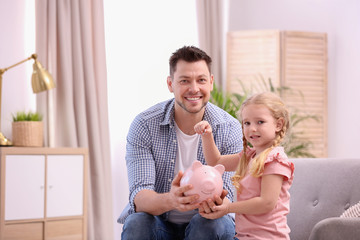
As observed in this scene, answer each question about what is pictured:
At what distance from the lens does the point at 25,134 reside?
3.73 m

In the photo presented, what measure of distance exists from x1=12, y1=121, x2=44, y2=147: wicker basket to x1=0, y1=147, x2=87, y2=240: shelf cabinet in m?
0.15

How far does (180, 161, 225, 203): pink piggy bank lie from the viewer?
1.88m

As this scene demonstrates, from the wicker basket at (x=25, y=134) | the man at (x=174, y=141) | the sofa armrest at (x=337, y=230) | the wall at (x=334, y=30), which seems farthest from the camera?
the wall at (x=334, y=30)

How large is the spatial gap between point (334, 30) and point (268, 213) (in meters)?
3.93

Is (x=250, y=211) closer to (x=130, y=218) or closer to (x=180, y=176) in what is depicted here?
(x=180, y=176)

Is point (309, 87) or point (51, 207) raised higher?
point (309, 87)

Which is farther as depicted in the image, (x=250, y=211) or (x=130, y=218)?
(x=130, y=218)

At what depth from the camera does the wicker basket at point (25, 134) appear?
3.72 metres

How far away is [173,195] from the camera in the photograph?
6.51ft

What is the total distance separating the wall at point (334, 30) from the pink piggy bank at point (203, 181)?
3.61m

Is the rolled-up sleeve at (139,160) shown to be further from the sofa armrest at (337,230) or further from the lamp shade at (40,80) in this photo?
the lamp shade at (40,80)

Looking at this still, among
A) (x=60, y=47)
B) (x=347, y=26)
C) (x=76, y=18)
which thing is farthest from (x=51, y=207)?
(x=347, y=26)

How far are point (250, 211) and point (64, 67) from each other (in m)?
2.71

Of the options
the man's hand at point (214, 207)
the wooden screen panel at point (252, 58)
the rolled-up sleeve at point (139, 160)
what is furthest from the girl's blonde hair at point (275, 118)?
the wooden screen panel at point (252, 58)
